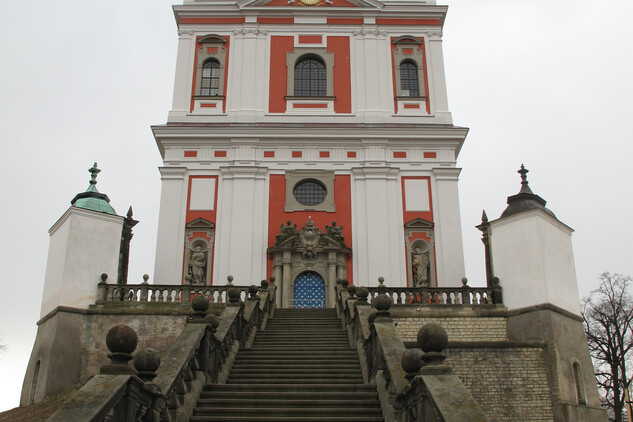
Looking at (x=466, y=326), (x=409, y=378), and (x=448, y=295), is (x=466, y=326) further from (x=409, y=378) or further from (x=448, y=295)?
(x=409, y=378)

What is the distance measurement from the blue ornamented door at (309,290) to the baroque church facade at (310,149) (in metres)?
0.05

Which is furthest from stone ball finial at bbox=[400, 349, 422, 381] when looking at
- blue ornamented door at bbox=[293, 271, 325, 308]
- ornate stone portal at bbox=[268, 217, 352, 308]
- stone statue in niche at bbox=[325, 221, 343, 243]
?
stone statue in niche at bbox=[325, 221, 343, 243]

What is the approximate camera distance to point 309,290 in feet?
81.9

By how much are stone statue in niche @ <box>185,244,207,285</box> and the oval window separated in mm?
4174

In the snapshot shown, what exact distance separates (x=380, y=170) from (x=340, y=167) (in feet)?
5.09

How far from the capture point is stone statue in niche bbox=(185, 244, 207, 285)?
81.3 feet

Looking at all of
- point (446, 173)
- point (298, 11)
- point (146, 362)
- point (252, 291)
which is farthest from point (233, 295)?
point (298, 11)

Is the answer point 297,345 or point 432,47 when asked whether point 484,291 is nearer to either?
A: point 297,345

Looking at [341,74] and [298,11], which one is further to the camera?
[298,11]

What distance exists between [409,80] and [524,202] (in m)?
10.1

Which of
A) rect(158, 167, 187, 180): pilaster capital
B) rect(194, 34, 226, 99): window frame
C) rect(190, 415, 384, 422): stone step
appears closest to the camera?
rect(190, 415, 384, 422): stone step

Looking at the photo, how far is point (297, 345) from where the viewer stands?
46.8 ft

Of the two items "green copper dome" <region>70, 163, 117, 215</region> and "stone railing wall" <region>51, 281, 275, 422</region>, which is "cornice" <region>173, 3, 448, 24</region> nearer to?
"green copper dome" <region>70, 163, 117, 215</region>

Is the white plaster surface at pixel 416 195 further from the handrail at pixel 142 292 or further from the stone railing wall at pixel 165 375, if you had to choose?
the stone railing wall at pixel 165 375
